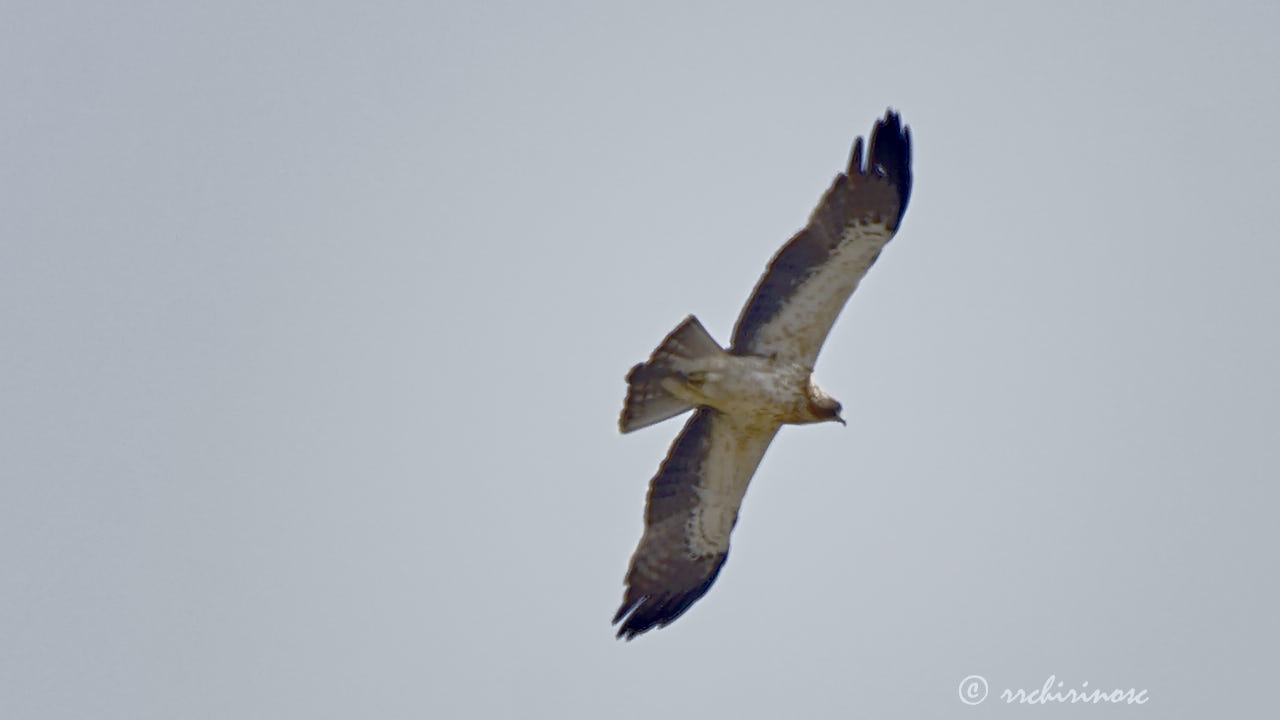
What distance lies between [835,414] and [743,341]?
0.73 meters

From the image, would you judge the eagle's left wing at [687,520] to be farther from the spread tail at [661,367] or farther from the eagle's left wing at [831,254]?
the eagle's left wing at [831,254]

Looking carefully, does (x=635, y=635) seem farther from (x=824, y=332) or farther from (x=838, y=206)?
(x=838, y=206)

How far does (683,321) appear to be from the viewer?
390 inches

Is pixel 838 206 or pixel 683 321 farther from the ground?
pixel 838 206

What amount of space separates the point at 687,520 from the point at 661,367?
4.06ft

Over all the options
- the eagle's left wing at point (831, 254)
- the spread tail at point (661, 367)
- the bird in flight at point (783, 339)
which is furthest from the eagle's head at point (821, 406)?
the spread tail at point (661, 367)

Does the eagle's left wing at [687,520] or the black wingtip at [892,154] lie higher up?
the black wingtip at [892,154]

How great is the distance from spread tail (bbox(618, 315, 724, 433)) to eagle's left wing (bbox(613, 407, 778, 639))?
0.60m

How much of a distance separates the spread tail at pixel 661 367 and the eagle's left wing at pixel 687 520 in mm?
603

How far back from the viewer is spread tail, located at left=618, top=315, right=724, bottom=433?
990 cm

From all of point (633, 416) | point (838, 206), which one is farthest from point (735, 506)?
point (838, 206)

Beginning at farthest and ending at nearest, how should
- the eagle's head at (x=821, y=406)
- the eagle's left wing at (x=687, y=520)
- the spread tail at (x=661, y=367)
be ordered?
the eagle's left wing at (x=687, y=520) → the eagle's head at (x=821, y=406) → the spread tail at (x=661, y=367)

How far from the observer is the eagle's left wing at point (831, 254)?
32.8 ft

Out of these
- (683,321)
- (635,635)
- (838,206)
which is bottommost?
(635,635)
